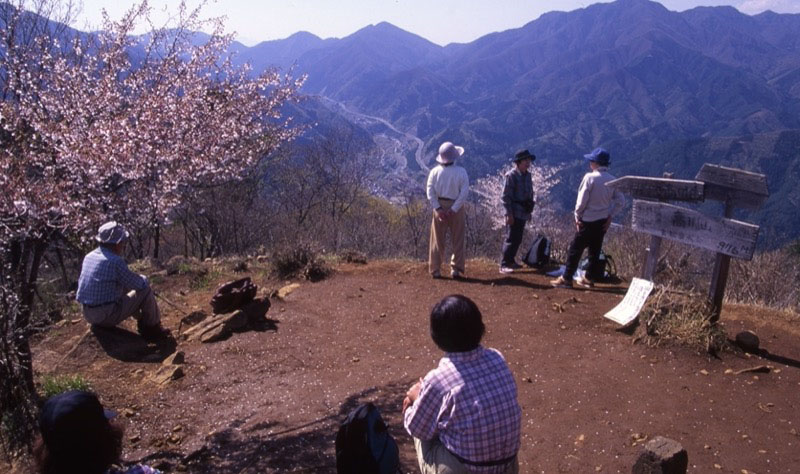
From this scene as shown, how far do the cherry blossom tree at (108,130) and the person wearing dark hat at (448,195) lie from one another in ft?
11.3

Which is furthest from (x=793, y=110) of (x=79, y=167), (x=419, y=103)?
(x=79, y=167)

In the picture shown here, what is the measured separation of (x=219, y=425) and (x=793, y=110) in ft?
654

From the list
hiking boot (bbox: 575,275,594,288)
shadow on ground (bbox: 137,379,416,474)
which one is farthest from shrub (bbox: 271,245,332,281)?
shadow on ground (bbox: 137,379,416,474)

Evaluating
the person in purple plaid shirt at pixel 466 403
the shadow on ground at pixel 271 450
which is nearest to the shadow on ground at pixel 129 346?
the shadow on ground at pixel 271 450

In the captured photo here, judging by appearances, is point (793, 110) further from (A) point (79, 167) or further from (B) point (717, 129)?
(A) point (79, 167)

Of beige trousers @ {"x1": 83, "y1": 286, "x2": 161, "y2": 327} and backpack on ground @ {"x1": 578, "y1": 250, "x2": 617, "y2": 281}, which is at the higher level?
backpack on ground @ {"x1": 578, "y1": 250, "x2": 617, "y2": 281}

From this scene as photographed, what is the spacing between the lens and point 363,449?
2.27 m

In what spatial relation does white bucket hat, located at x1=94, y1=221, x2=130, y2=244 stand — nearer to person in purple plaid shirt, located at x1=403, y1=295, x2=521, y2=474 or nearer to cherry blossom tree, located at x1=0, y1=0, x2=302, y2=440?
cherry blossom tree, located at x1=0, y1=0, x2=302, y2=440

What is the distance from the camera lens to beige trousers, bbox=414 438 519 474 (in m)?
2.33

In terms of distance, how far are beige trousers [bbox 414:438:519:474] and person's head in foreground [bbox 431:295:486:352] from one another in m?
0.44

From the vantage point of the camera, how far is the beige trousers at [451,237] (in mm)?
6969

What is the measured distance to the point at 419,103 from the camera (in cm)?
19000

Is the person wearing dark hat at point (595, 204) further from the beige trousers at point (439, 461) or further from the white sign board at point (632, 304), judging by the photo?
the beige trousers at point (439, 461)

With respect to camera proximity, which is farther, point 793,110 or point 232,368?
point 793,110
